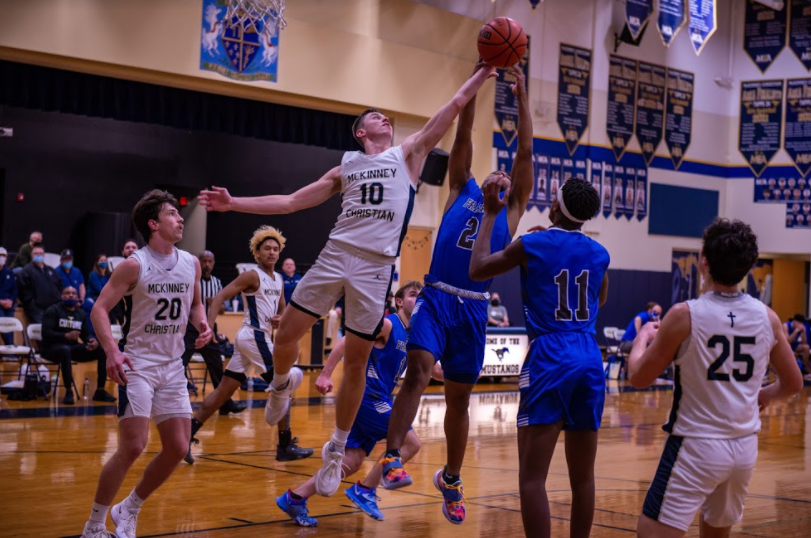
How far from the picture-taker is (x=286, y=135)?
57.8 feet

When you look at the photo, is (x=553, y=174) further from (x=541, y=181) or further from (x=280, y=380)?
(x=280, y=380)

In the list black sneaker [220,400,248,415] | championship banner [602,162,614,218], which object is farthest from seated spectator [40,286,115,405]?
championship banner [602,162,614,218]

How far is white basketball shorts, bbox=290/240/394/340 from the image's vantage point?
525 cm

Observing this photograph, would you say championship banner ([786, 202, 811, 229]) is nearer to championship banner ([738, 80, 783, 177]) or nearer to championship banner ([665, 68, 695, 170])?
championship banner ([738, 80, 783, 177])

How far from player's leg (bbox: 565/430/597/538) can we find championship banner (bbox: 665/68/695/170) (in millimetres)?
20874

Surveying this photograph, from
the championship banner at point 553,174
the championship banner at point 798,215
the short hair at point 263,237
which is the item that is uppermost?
the championship banner at point 553,174

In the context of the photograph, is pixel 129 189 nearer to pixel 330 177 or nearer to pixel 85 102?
pixel 85 102

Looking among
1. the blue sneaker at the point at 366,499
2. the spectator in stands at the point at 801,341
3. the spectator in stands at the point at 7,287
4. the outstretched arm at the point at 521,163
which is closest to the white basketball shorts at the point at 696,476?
the outstretched arm at the point at 521,163

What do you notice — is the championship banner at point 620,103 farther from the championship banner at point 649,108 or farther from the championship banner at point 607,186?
the championship banner at point 607,186

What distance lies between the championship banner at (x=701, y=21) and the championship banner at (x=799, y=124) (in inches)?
146

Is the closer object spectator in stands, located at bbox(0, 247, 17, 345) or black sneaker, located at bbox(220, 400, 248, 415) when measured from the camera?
black sneaker, located at bbox(220, 400, 248, 415)

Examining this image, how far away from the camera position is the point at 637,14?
22.2 meters

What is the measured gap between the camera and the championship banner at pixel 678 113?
23.9 m

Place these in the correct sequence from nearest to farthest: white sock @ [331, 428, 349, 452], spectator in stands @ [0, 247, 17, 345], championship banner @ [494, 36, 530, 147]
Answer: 1. white sock @ [331, 428, 349, 452]
2. spectator in stands @ [0, 247, 17, 345]
3. championship banner @ [494, 36, 530, 147]
